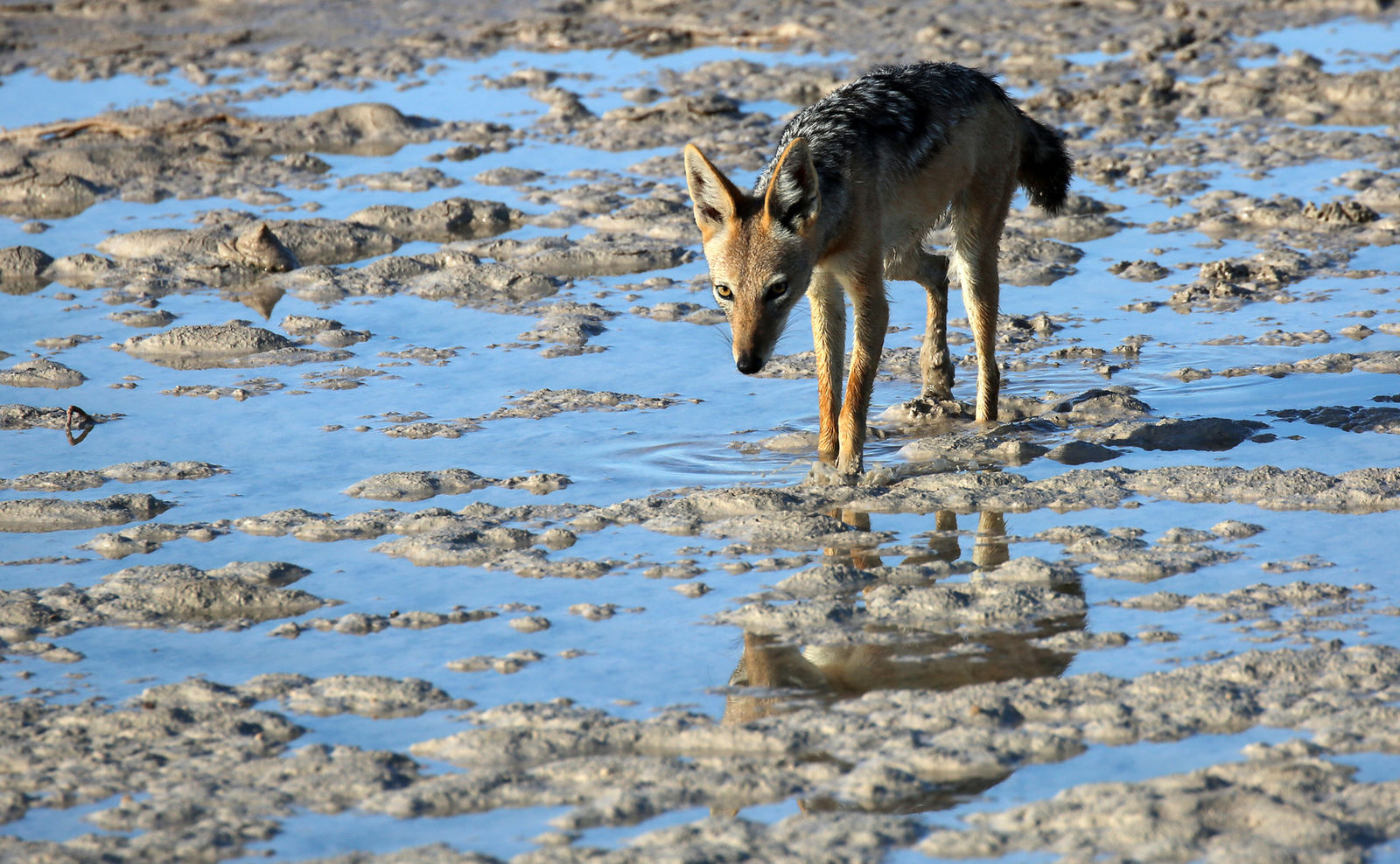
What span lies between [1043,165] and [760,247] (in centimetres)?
226

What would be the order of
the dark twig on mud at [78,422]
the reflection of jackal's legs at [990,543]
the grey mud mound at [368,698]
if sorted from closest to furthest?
the grey mud mound at [368,698] < the reflection of jackal's legs at [990,543] < the dark twig on mud at [78,422]

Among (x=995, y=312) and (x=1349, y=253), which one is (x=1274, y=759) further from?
(x=1349, y=253)

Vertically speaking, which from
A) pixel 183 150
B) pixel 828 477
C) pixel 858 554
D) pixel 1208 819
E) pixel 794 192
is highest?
pixel 183 150

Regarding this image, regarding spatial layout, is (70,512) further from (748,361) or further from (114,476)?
(748,361)

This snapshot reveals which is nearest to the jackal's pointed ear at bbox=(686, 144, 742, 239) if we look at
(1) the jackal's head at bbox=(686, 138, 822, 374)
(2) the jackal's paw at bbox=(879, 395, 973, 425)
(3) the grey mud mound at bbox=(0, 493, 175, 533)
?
(1) the jackal's head at bbox=(686, 138, 822, 374)

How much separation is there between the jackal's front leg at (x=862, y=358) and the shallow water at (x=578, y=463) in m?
0.27

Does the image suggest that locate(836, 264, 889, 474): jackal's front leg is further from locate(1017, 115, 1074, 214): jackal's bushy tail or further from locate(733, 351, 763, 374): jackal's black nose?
locate(1017, 115, 1074, 214): jackal's bushy tail

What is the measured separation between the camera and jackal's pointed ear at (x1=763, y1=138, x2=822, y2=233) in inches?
236

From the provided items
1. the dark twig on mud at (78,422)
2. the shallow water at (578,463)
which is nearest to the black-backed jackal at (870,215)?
the shallow water at (578,463)

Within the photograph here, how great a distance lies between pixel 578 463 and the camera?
6.65 meters

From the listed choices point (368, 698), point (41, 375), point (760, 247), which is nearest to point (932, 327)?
point (760, 247)

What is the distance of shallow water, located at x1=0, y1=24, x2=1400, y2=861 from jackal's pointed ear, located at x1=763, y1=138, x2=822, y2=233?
112 cm

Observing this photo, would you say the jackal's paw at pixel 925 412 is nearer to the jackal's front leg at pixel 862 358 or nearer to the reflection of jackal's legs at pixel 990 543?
the jackal's front leg at pixel 862 358

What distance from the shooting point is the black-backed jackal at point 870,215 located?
615 centimetres
